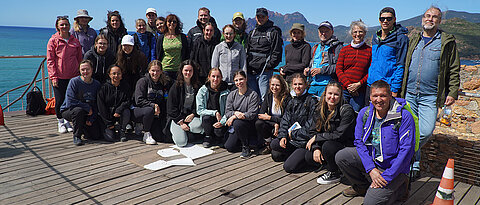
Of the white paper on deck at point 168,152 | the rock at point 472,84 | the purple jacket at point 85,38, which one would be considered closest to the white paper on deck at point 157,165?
the white paper on deck at point 168,152

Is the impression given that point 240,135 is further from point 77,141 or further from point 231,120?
point 77,141

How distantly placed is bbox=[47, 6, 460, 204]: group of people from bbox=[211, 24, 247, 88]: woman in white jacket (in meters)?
0.02

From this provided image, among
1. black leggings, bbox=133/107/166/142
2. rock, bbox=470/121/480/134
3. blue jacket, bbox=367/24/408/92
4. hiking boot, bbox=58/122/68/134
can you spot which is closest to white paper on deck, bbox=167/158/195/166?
black leggings, bbox=133/107/166/142

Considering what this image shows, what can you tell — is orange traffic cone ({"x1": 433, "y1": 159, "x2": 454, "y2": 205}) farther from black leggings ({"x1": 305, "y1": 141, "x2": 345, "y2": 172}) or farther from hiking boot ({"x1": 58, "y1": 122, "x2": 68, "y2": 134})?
hiking boot ({"x1": 58, "y1": 122, "x2": 68, "y2": 134})

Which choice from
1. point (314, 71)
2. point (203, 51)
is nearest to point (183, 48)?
point (203, 51)

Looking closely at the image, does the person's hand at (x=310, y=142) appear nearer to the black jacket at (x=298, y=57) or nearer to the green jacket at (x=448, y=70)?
the black jacket at (x=298, y=57)

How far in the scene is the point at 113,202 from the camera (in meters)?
3.38

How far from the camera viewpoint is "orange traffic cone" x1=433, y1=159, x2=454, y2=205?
9.47 feet

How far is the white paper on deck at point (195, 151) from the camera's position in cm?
482

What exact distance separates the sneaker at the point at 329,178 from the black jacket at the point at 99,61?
3.64 meters

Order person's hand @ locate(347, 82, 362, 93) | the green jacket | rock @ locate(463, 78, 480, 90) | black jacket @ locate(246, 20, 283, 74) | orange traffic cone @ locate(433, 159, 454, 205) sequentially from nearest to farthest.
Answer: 1. orange traffic cone @ locate(433, 159, 454, 205)
2. the green jacket
3. person's hand @ locate(347, 82, 362, 93)
4. black jacket @ locate(246, 20, 283, 74)
5. rock @ locate(463, 78, 480, 90)

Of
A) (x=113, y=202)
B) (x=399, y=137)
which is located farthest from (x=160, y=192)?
A: (x=399, y=137)

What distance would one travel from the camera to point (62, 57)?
5551 millimetres

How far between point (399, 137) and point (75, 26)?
17.0 ft
